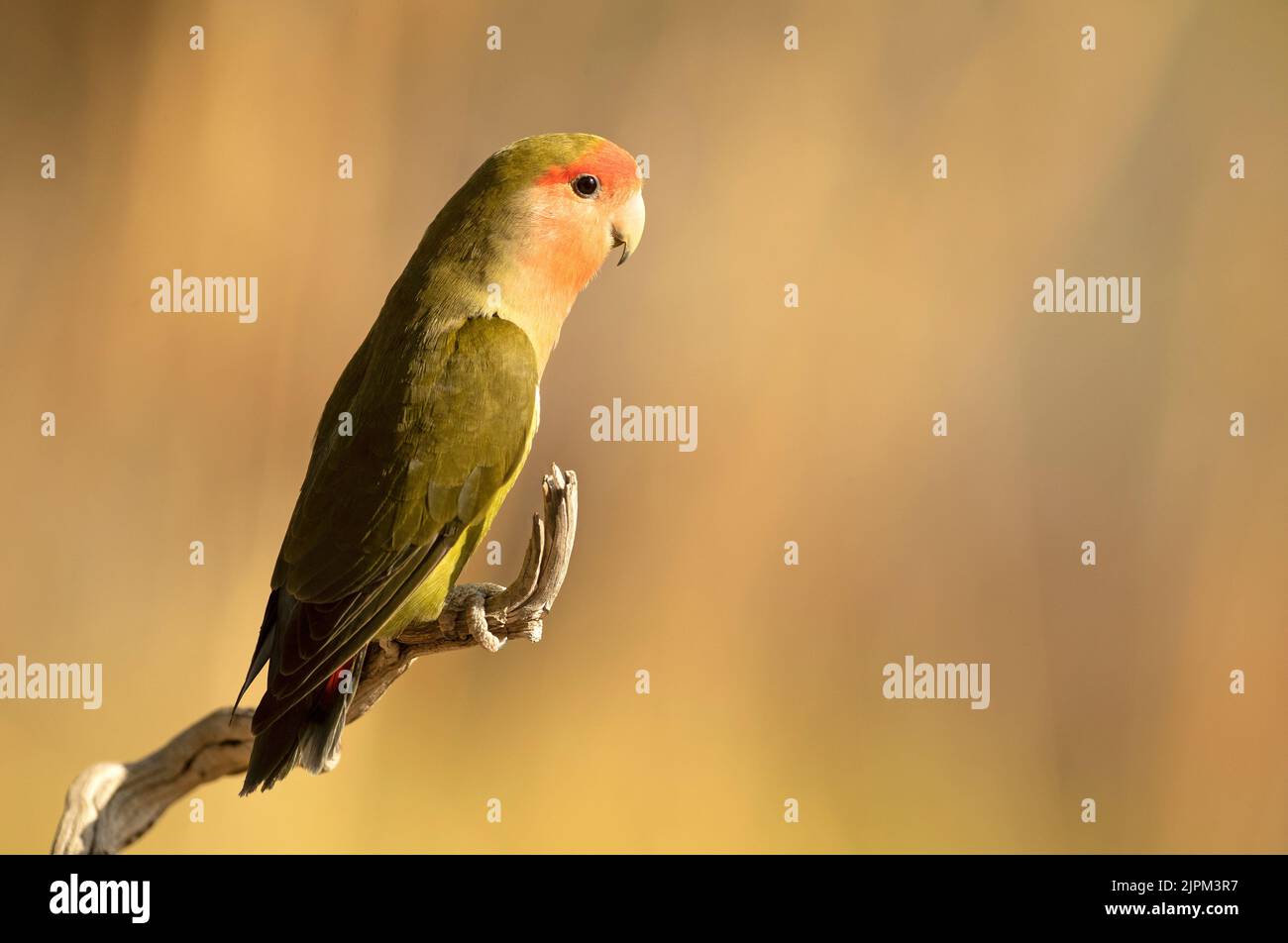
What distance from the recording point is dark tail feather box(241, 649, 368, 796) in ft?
9.49

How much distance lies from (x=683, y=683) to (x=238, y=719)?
3096mm

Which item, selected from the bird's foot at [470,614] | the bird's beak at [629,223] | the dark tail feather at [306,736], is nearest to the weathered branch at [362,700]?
the bird's foot at [470,614]

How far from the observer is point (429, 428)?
3.11 meters

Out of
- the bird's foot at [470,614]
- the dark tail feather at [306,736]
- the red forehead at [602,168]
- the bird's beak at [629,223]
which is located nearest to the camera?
the dark tail feather at [306,736]

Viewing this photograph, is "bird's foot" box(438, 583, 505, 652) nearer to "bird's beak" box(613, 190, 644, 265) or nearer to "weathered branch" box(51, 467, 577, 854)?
"weathered branch" box(51, 467, 577, 854)

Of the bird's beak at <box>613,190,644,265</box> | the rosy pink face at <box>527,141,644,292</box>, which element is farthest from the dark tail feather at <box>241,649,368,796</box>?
the bird's beak at <box>613,190,644,265</box>

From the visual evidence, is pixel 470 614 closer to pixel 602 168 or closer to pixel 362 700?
pixel 362 700

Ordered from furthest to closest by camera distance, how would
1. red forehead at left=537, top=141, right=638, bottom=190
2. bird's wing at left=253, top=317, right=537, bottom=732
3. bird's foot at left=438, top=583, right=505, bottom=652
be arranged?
1. red forehead at left=537, top=141, right=638, bottom=190
2. bird's foot at left=438, top=583, right=505, bottom=652
3. bird's wing at left=253, top=317, right=537, bottom=732

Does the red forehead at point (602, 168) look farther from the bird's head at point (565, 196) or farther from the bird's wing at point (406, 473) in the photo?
the bird's wing at point (406, 473)

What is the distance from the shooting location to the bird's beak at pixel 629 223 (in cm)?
344

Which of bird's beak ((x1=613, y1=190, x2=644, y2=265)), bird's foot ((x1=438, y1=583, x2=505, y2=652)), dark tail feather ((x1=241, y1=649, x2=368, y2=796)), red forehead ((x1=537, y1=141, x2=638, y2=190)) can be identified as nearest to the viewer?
dark tail feather ((x1=241, y1=649, x2=368, y2=796))

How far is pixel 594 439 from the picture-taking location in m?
6.01

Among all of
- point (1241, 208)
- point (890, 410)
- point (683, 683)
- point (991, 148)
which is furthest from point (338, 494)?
point (1241, 208)

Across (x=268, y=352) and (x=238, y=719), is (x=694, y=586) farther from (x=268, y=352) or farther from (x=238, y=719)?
(x=238, y=719)
